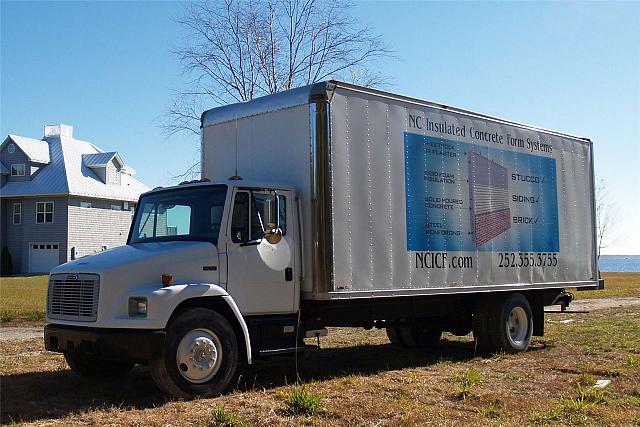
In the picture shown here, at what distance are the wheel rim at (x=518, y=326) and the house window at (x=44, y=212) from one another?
39838 millimetres

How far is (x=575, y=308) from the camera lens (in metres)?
22.1

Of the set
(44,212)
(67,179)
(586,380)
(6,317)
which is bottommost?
(586,380)

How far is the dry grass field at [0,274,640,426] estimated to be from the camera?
7.14 m

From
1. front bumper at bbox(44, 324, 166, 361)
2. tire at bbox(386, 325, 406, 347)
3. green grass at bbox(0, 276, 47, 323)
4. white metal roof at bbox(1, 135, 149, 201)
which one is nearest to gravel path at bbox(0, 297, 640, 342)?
green grass at bbox(0, 276, 47, 323)

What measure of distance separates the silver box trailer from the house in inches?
1503

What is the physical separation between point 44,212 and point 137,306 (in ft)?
138

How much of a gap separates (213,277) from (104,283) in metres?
1.25

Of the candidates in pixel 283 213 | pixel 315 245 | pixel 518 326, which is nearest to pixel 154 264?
pixel 283 213

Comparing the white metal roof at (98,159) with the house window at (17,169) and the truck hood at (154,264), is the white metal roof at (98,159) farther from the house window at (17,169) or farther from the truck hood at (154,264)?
the truck hood at (154,264)

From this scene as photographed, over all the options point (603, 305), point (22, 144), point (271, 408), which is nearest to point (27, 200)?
point (22, 144)

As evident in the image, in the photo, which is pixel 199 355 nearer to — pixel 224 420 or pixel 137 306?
pixel 137 306

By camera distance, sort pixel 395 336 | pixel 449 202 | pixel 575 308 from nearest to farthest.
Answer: pixel 449 202 < pixel 395 336 < pixel 575 308

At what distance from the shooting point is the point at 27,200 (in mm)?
47625

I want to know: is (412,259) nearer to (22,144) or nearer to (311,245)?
(311,245)
